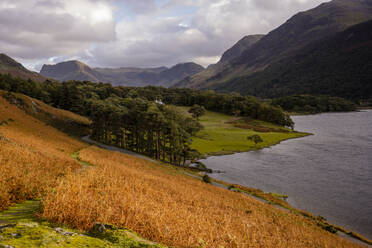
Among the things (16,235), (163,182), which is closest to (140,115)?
(163,182)

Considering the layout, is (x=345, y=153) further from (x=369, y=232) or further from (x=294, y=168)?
(x=369, y=232)

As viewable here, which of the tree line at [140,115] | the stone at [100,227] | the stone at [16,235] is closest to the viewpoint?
the stone at [16,235]

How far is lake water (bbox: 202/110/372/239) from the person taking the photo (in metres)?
32.2

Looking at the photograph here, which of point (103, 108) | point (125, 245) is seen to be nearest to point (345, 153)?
point (103, 108)

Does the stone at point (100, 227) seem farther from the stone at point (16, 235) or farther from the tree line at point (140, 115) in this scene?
the tree line at point (140, 115)

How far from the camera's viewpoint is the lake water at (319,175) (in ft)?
106

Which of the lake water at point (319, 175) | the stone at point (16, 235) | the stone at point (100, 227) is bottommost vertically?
the lake water at point (319, 175)

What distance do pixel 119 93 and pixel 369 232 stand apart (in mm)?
165254

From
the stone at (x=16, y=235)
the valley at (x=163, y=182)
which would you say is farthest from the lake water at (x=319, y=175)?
the stone at (x=16, y=235)

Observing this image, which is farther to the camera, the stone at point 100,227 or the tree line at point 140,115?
the tree line at point 140,115

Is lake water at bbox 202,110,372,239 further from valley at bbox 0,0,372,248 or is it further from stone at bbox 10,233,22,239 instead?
stone at bbox 10,233,22,239

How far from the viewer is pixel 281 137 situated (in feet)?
328

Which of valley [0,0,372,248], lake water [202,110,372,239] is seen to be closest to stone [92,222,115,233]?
valley [0,0,372,248]

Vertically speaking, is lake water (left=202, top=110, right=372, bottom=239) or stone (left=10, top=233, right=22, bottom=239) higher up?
stone (left=10, top=233, right=22, bottom=239)
